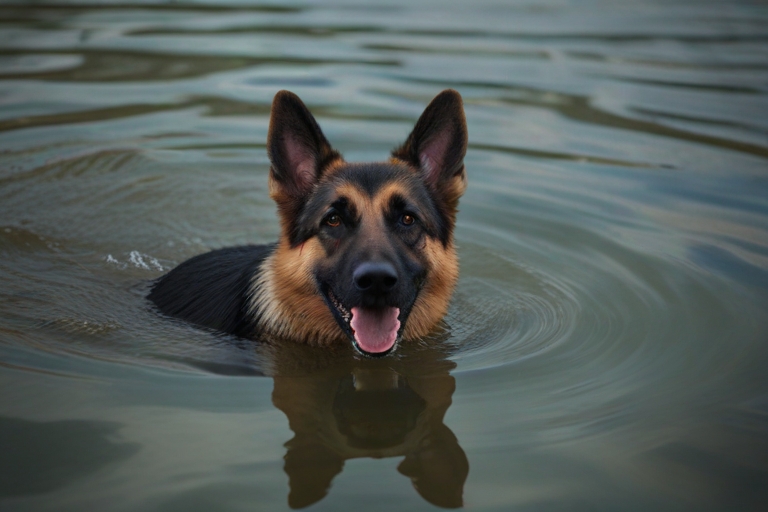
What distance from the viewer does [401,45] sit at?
1661cm

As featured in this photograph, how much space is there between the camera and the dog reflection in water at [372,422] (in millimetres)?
4176

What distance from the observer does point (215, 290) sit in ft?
20.6

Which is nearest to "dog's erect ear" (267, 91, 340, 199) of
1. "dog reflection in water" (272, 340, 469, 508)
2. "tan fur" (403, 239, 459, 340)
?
"tan fur" (403, 239, 459, 340)

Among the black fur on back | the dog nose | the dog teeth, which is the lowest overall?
the black fur on back

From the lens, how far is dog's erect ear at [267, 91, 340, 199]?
18.6 ft

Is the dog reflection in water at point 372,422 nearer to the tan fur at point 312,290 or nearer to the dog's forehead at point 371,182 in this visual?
the tan fur at point 312,290

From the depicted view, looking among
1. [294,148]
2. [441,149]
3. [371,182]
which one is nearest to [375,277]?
[371,182]

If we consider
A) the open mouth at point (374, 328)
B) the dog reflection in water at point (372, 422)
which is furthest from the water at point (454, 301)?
the open mouth at point (374, 328)

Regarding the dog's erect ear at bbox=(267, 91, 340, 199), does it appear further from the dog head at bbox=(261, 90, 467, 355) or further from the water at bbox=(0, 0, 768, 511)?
the water at bbox=(0, 0, 768, 511)

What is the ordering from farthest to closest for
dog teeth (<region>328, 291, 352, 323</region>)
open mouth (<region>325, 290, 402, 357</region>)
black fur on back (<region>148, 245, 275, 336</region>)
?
black fur on back (<region>148, 245, 275, 336</region>) < dog teeth (<region>328, 291, 352, 323</region>) < open mouth (<region>325, 290, 402, 357</region>)

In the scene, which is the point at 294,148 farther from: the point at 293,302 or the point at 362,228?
the point at 293,302

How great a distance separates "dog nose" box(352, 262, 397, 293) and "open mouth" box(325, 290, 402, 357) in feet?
0.89

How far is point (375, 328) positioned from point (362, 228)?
66cm

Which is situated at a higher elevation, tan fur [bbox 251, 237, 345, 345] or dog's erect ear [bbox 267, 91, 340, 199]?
dog's erect ear [bbox 267, 91, 340, 199]
